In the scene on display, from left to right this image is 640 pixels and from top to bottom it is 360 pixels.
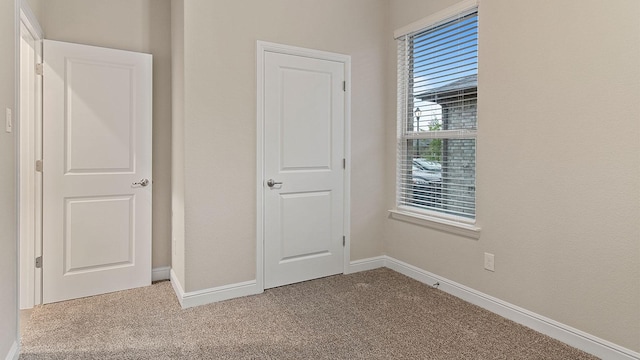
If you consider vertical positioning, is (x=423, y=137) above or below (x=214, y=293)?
above

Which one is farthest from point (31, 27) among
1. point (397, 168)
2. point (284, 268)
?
point (397, 168)

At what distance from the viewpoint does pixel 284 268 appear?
10.3ft

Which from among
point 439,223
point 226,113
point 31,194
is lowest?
point 439,223

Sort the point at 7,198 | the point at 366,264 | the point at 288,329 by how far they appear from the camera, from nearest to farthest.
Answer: the point at 7,198 → the point at 288,329 → the point at 366,264

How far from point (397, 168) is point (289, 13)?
5.57 feet

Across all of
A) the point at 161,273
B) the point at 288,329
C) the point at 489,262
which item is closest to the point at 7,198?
the point at 161,273

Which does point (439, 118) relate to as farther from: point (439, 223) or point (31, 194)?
point (31, 194)

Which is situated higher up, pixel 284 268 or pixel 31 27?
pixel 31 27

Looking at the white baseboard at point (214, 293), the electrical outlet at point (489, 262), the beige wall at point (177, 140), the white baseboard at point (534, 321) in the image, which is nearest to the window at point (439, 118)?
the electrical outlet at point (489, 262)

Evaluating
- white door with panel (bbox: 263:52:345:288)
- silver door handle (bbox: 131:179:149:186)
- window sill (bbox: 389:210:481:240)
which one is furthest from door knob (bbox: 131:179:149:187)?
window sill (bbox: 389:210:481:240)

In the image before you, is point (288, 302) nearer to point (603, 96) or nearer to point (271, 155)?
point (271, 155)

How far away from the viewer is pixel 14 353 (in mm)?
1944

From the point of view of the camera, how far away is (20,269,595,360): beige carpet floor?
2.10 metres

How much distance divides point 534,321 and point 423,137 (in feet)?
5.33
